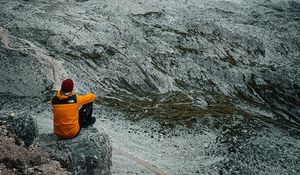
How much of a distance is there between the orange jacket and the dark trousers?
456mm

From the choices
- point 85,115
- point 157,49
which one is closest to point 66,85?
point 85,115

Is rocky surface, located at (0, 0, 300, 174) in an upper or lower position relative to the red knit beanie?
lower

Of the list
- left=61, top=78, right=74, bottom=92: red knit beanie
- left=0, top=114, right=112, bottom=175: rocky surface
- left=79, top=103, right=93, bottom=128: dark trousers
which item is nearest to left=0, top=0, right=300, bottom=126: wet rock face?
left=0, top=114, right=112, bottom=175: rocky surface

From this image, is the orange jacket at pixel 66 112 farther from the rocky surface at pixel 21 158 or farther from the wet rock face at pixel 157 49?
the wet rock face at pixel 157 49

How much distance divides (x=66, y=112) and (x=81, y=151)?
1987mm

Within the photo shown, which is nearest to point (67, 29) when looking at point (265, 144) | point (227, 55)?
point (227, 55)

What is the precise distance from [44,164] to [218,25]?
48.8m

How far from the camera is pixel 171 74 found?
42781 millimetres

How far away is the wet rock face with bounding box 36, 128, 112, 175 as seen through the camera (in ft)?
45.2

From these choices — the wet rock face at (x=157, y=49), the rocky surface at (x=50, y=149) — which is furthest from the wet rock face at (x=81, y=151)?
the wet rock face at (x=157, y=49)

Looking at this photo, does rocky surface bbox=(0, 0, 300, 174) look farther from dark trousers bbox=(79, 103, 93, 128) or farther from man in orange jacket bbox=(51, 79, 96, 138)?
man in orange jacket bbox=(51, 79, 96, 138)

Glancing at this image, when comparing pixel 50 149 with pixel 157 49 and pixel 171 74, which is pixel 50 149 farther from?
pixel 157 49

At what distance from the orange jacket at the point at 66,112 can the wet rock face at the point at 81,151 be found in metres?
0.45

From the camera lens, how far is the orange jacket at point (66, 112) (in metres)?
13.3
